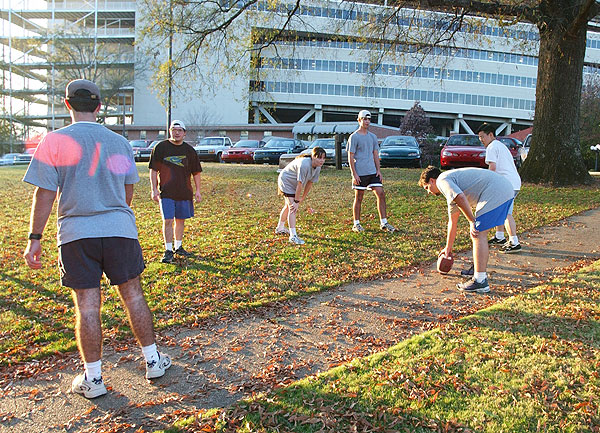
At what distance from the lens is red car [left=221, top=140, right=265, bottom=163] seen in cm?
2791

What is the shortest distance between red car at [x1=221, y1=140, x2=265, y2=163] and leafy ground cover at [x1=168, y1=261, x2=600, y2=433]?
2428 cm

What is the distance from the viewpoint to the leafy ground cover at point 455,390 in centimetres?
292

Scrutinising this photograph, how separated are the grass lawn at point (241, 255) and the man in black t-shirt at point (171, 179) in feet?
2.11

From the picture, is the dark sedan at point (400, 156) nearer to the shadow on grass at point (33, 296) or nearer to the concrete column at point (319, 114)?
the shadow on grass at point (33, 296)

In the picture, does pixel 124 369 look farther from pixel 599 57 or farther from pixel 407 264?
pixel 599 57

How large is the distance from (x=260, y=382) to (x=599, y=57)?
74671 mm

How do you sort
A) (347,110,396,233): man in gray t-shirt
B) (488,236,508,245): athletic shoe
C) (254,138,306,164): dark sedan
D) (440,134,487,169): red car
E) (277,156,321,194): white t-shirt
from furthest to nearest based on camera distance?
(254,138,306,164): dark sedan, (440,134,487,169): red car, (347,110,396,233): man in gray t-shirt, (488,236,508,245): athletic shoe, (277,156,321,194): white t-shirt

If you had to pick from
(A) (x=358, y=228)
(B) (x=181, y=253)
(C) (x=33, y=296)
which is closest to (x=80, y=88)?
(C) (x=33, y=296)

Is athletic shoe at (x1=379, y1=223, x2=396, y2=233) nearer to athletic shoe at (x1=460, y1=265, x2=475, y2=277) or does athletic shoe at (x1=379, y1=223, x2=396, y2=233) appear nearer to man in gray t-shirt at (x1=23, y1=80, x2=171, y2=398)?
athletic shoe at (x1=460, y1=265, x2=475, y2=277)

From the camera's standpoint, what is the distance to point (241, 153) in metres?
28.0

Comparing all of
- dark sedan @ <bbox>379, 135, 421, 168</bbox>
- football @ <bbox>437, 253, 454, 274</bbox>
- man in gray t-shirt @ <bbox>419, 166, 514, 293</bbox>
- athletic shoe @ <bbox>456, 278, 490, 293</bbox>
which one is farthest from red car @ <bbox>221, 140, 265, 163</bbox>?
athletic shoe @ <bbox>456, 278, 490, 293</bbox>

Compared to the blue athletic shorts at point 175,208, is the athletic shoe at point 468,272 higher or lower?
lower

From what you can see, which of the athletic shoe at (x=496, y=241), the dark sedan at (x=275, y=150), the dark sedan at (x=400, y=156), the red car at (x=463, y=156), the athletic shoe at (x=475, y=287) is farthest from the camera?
the dark sedan at (x=275, y=150)

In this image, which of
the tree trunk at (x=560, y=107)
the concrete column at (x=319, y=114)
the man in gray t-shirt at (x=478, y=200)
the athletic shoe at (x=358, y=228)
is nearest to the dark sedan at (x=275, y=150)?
the tree trunk at (x=560, y=107)
